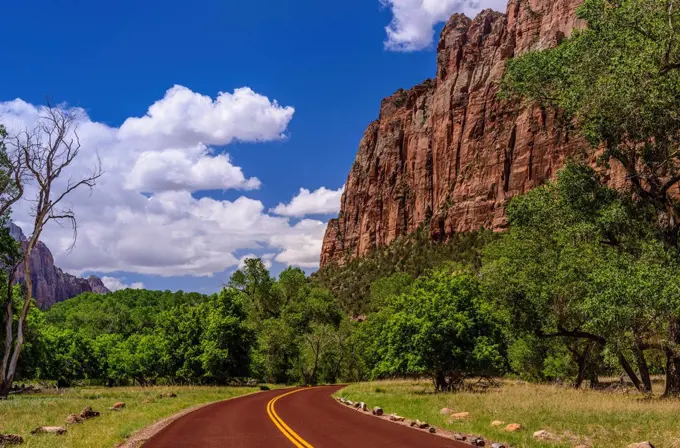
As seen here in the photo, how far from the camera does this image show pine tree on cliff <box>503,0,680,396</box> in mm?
19234

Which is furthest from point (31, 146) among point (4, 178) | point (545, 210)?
point (545, 210)

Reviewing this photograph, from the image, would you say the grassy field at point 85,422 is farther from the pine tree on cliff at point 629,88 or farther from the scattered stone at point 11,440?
the pine tree on cliff at point 629,88

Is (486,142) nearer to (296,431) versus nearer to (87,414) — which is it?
(87,414)

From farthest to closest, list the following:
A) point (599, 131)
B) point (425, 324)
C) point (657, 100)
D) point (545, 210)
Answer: point (425, 324) < point (545, 210) < point (599, 131) < point (657, 100)

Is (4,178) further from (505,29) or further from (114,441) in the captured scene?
(505,29)

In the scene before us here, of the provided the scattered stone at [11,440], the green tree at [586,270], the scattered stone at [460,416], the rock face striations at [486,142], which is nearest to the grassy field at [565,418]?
the scattered stone at [460,416]

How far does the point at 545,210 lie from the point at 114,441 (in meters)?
21.3

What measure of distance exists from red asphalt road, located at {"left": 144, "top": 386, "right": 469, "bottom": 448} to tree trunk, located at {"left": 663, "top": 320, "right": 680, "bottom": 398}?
11.9 metres

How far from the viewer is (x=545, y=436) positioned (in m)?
13.0

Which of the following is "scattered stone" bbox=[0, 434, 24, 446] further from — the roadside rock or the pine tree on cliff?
the pine tree on cliff

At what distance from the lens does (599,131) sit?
2238cm

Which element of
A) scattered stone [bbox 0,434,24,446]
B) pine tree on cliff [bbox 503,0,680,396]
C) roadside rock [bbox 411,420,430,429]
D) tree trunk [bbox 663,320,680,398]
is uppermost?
pine tree on cliff [bbox 503,0,680,396]

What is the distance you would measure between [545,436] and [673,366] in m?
12.0

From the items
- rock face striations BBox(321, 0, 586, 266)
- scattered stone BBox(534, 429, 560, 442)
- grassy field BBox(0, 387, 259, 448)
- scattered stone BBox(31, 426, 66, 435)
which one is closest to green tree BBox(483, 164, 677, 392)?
scattered stone BBox(534, 429, 560, 442)
